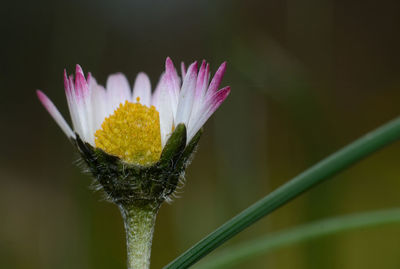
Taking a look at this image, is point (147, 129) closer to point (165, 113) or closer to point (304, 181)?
point (165, 113)

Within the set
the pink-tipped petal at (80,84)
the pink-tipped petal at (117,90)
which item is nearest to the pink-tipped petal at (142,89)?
the pink-tipped petal at (117,90)

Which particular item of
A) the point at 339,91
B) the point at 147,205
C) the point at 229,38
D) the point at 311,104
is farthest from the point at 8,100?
the point at 147,205

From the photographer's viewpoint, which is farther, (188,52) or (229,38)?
(188,52)

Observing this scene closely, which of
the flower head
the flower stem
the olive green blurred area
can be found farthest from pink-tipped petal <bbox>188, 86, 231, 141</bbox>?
the olive green blurred area

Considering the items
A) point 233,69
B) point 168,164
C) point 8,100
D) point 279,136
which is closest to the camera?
point 168,164

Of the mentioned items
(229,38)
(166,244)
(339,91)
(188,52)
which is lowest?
(166,244)

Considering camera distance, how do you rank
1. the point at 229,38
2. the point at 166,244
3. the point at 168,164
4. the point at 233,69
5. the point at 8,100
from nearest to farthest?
1. the point at 168,164
2. the point at 229,38
3. the point at 233,69
4. the point at 166,244
5. the point at 8,100

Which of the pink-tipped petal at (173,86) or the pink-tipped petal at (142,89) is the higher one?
the pink-tipped petal at (142,89)

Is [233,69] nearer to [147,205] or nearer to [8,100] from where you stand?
[147,205]

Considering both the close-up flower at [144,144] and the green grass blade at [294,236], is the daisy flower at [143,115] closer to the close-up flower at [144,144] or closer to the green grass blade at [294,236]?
the close-up flower at [144,144]
